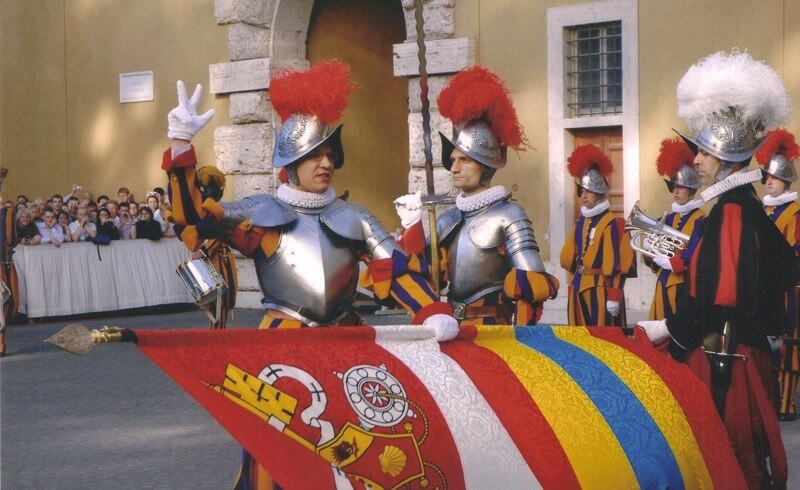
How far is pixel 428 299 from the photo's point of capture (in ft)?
18.1

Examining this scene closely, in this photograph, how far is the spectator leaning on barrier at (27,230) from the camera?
52.3ft

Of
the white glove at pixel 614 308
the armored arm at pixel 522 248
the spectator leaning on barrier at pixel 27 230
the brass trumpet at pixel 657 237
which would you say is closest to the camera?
the armored arm at pixel 522 248

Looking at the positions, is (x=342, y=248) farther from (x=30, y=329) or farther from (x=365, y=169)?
(x=365, y=169)

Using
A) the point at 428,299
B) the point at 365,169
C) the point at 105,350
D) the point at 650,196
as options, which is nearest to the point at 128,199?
the point at 365,169

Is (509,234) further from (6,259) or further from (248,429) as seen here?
(6,259)

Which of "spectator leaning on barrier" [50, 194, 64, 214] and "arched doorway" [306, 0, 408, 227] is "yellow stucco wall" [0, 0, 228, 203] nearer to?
"spectator leaning on barrier" [50, 194, 64, 214]

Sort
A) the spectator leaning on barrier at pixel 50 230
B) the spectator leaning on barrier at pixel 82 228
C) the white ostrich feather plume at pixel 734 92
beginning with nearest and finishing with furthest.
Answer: the white ostrich feather plume at pixel 734 92
the spectator leaning on barrier at pixel 50 230
the spectator leaning on barrier at pixel 82 228

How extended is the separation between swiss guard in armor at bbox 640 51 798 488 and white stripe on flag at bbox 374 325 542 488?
103 centimetres

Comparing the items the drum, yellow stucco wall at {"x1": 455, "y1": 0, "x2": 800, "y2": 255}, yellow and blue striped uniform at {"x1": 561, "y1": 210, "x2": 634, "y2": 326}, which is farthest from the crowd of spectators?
the drum

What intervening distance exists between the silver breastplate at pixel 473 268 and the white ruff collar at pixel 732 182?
168 cm

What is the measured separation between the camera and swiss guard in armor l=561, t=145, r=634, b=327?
1055 centimetres

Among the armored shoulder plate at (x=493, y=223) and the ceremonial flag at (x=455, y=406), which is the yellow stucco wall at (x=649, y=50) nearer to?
the armored shoulder plate at (x=493, y=223)

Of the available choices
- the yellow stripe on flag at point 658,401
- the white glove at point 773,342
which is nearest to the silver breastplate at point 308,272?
the yellow stripe on flag at point 658,401

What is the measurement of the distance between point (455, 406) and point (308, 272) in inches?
41.4
